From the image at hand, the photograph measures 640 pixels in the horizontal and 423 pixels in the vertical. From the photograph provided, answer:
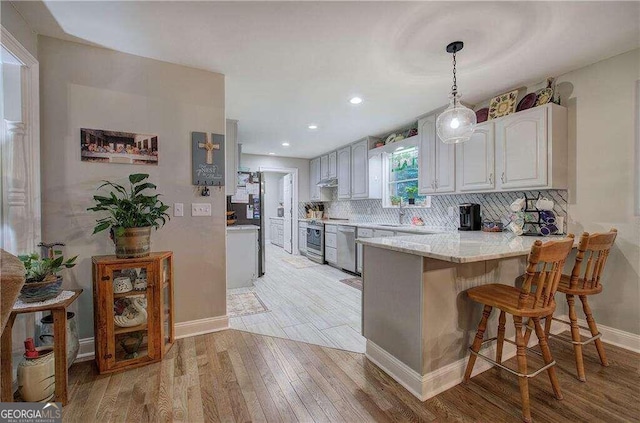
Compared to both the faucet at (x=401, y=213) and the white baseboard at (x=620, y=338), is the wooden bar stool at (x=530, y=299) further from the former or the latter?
the faucet at (x=401, y=213)

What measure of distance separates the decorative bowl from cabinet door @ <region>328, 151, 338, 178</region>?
4693 millimetres

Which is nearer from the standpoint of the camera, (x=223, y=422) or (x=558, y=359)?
(x=223, y=422)

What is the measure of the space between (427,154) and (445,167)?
0.33 metres

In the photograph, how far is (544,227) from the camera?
2594mm

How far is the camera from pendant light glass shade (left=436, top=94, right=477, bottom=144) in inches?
83.9

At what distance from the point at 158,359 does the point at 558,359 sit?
301 cm

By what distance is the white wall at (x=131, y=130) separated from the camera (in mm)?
2049

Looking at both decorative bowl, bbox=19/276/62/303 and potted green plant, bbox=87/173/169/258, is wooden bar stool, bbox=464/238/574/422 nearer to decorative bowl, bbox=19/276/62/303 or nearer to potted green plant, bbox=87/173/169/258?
potted green plant, bbox=87/173/169/258

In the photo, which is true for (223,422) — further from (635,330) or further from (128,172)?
(635,330)

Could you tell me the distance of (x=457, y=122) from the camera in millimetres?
2141

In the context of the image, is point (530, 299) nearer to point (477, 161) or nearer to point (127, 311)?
point (477, 161)

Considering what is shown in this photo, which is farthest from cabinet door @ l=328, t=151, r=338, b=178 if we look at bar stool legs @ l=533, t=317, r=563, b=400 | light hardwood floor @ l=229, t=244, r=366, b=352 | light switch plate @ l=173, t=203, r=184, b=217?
bar stool legs @ l=533, t=317, r=563, b=400

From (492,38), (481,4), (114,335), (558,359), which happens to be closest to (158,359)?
(114,335)

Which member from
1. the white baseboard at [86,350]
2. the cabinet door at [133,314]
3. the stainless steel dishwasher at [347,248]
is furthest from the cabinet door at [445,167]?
the white baseboard at [86,350]
